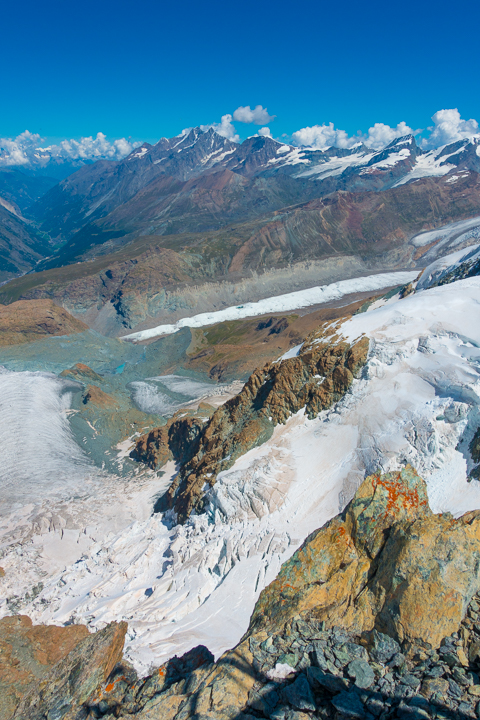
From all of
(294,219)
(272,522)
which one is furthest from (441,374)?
(294,219)

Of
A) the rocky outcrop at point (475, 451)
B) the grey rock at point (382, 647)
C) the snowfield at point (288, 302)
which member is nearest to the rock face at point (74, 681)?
the grey rock at point (382, 647)

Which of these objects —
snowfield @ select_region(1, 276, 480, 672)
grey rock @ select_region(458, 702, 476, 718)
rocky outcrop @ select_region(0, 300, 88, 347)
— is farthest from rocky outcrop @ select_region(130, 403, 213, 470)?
rocky outcrop @ select_region(0, 300, 88, 347)

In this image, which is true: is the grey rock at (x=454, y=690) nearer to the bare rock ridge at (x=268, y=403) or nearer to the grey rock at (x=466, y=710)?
the grey rock at (x=466, y=710)

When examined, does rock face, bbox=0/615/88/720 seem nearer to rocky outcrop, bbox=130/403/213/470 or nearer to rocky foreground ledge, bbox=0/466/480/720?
rocky foreground ledge, bbox=0/466/480/720

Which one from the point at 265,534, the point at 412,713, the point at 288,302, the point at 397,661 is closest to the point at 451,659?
the point at 397,661

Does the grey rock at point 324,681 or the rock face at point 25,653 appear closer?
the grey rock at point 324,681

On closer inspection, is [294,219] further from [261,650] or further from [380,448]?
[261,650]
